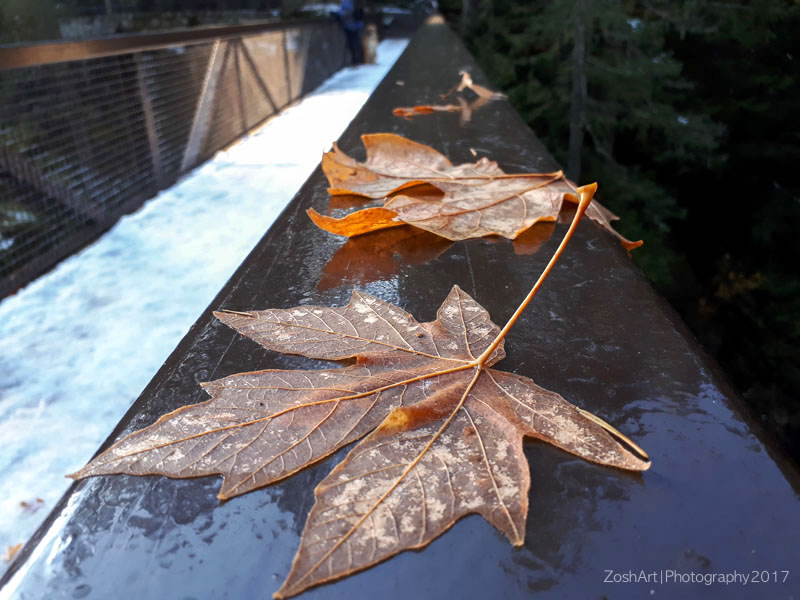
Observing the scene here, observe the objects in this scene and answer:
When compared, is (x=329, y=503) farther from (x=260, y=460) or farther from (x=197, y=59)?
(x=197, y=59)

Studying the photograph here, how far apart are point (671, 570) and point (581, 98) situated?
10.4 metres

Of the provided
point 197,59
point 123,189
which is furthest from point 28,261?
point 197,59

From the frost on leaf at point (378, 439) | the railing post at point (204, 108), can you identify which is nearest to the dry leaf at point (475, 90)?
the frost on leaf at point (378, 439)

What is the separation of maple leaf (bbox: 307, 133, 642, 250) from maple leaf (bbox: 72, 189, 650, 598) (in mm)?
412

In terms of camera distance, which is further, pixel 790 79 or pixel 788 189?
pixel 788 189

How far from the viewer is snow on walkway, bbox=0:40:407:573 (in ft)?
6.48

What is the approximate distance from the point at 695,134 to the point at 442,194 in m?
9.75

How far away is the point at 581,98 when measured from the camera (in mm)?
9883

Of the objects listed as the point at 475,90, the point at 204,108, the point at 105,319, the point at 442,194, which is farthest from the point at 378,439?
the point at 204,108

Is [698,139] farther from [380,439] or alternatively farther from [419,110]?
[380,439]

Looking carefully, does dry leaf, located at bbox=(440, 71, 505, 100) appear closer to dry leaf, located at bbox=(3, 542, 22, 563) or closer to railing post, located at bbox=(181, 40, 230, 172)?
dry leaf, located at bbox=(3, 542, 22, 563)

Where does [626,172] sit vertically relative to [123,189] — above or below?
below

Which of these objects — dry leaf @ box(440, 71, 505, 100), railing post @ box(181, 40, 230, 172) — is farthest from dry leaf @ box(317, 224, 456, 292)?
railing post @ box(181, 40, 230, 172)

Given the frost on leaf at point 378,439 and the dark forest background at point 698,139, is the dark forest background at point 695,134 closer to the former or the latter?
the dark forest background at point 698,139
